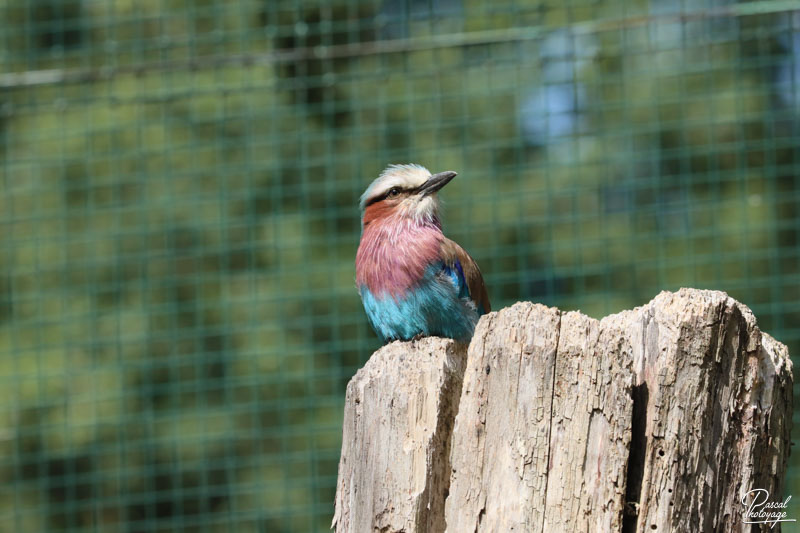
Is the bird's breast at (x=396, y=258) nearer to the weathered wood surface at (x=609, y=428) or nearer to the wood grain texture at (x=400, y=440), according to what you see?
the wood grain texture at (x=400, y=440)

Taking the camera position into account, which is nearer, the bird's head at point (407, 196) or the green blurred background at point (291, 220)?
the bird's head at point (407, 196)

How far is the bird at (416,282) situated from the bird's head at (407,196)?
2 cm

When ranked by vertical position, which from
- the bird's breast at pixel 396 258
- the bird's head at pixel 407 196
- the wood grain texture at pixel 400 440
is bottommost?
the wood grain texture at pixel 400 440

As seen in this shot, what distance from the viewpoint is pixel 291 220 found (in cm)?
652

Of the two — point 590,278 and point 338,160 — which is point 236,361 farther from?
point 590,278

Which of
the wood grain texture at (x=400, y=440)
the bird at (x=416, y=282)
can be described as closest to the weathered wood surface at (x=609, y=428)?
the wood grain texture at (x=400, y=440)

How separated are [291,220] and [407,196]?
253 cm

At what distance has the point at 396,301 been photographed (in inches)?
146

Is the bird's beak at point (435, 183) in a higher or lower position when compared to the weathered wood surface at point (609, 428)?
higher

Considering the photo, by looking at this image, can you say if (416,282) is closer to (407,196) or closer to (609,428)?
(407,196)

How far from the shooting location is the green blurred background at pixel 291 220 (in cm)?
595

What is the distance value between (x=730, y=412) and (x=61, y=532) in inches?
193

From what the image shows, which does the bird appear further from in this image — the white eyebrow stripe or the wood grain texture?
the wood grain texture

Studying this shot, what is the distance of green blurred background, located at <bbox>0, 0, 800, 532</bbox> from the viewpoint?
5.95 metres
